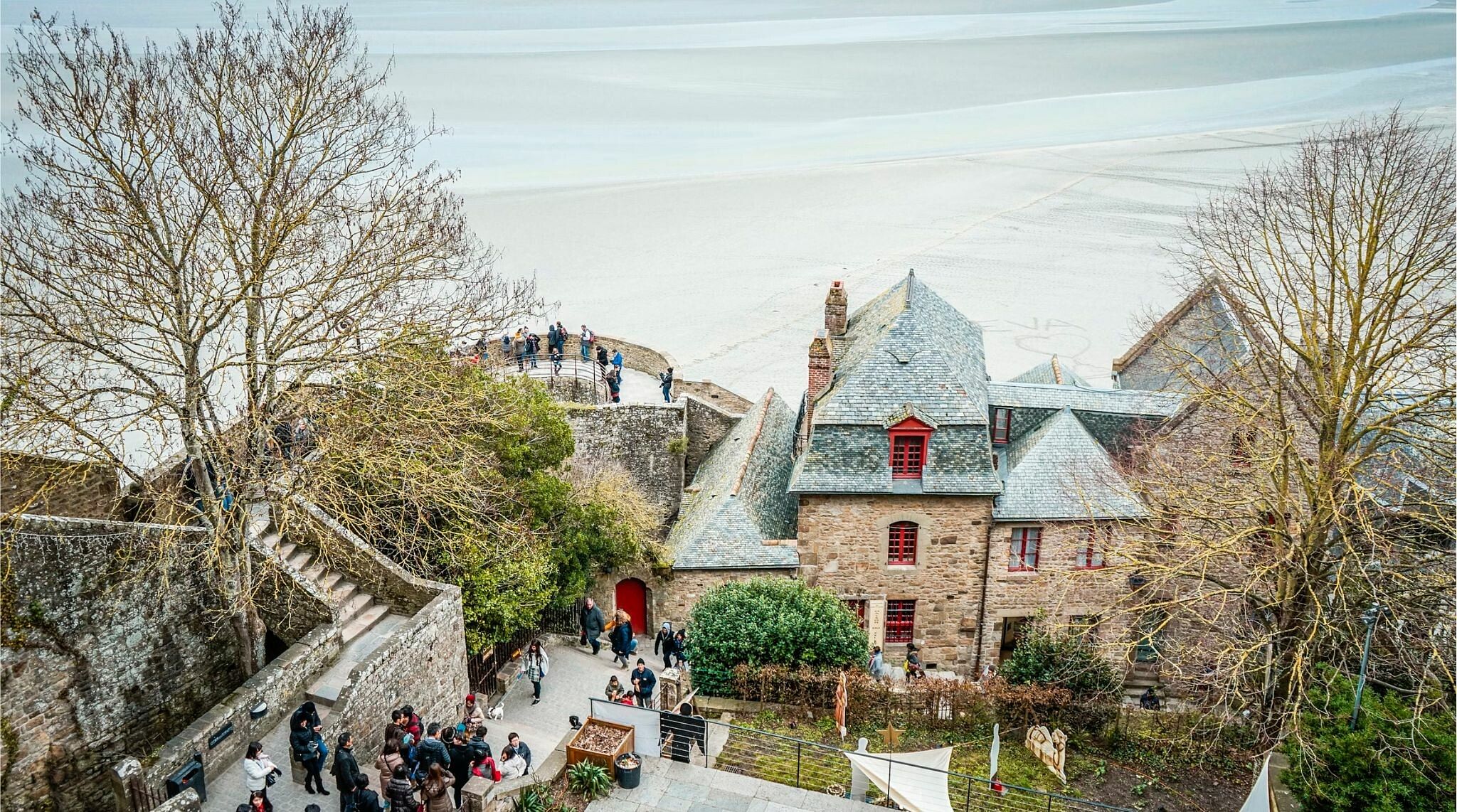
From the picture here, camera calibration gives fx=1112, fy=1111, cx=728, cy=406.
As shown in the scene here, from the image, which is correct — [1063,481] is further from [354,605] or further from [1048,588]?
[354,605]

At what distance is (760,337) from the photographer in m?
58.0

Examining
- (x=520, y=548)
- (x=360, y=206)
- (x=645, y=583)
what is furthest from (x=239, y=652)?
(x=645, y=583)

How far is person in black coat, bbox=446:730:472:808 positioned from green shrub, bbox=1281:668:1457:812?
42.0 feet

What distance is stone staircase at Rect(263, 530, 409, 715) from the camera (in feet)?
68.1

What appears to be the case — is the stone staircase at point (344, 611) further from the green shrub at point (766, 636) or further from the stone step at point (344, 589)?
the green shrub at point (766, 636)

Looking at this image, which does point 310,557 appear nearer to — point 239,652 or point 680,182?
point 239,652

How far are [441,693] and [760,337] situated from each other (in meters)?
37.8

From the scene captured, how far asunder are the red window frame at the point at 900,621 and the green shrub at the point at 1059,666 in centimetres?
324

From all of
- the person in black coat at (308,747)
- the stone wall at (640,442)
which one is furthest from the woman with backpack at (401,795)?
the stone wall at (640,442)

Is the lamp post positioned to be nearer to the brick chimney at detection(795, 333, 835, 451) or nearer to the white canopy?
the white canopy

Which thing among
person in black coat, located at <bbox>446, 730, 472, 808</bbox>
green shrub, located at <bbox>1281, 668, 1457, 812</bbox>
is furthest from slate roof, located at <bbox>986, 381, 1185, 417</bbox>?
person in black coat, located at <bbox>446, 730, 472, 808</bbox>

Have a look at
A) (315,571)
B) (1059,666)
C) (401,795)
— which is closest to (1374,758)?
(1059,666)

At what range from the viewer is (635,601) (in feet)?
101

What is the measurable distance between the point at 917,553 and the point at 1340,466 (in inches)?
436
